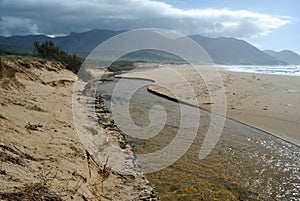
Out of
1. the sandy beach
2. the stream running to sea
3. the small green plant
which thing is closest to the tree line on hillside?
the stream running to sea

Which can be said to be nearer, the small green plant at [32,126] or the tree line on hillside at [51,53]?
the small green plant at [32,126]

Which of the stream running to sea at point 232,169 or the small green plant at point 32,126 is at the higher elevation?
the small green plant at point 32,126

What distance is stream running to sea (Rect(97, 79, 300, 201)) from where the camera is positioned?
22.5ft

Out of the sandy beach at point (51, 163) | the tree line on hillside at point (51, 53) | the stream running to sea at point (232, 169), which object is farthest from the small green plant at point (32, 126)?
the tree line on hillside at point (51, 53)

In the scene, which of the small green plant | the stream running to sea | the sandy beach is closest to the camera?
the sandy beach

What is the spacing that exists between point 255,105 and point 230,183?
38.3ft

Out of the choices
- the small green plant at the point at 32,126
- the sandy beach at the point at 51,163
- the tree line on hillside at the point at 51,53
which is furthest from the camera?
the tree line on hillside at the point at 51,53

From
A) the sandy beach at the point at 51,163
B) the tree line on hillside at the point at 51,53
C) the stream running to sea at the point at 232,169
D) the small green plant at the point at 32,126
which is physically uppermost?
the tree line on hillside at the point at 51,53

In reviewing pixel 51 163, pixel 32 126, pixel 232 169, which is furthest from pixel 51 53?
pixel 51 163

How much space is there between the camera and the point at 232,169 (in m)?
8.30

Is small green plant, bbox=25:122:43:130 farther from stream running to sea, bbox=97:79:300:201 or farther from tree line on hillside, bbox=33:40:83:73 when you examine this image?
tree line on hillside, bbox=33:40:83:73

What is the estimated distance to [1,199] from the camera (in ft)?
12.5

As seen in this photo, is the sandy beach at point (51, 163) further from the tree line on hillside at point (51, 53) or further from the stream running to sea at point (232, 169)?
the tree line on hillside at point (51, 53)

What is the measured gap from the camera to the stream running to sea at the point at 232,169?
22.5ft
